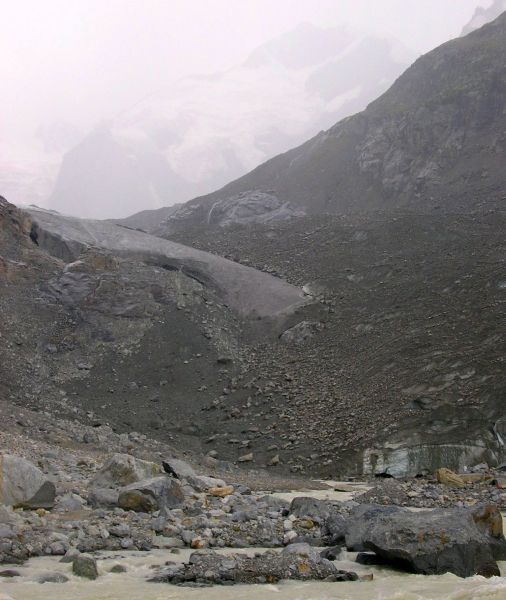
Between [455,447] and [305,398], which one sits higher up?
[305,398]

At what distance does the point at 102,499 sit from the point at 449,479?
465 inches

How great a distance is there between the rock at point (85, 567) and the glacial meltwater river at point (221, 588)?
97 mm

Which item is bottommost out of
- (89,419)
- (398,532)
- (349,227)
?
(398,532)

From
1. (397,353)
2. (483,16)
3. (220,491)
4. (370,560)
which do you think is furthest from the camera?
(483,16)

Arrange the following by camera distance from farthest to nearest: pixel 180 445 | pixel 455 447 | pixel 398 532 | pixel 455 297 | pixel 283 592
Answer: pixel 455 297
pixel 180 445
pixel 455 447
pixel 398 532
pixel 283 592

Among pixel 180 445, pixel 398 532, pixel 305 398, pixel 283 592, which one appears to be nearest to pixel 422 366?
pixel 305 398

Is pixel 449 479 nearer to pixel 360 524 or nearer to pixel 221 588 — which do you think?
pixel 360 524

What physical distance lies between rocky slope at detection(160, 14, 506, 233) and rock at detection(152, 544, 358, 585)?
5290cm

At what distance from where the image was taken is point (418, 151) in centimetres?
7312

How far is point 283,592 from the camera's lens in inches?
348

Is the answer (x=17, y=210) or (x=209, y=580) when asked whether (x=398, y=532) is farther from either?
(x=17, y=210)

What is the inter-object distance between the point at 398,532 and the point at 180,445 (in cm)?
1987

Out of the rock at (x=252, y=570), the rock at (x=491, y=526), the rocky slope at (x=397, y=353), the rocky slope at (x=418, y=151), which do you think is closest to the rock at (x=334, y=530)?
the rock at (x=252, y=570)

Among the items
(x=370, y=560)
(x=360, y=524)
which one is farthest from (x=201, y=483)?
(x=370, y=560)
